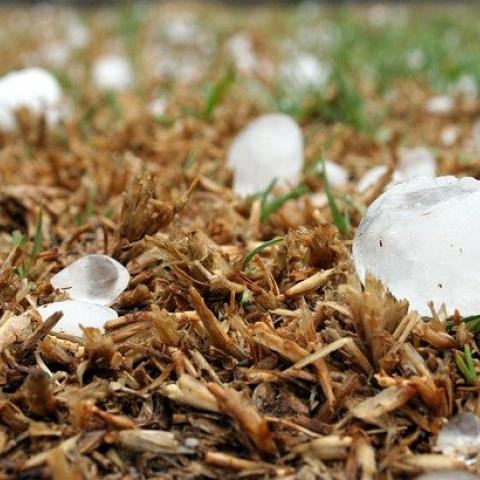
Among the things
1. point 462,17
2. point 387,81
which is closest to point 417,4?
point 462,17

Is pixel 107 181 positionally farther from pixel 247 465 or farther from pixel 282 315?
pixel 247 465

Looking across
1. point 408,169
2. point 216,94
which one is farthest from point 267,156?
point 216,94

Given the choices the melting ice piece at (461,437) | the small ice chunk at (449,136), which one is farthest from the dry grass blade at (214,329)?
the small ice chunk at (449,136)

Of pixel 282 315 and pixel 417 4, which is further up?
pixel 282 315

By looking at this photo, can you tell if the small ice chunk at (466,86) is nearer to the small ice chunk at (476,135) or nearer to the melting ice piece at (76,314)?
Answer: the small ice chunk at (476,135)

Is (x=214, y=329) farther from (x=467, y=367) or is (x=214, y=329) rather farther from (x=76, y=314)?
(x=467, y=367)

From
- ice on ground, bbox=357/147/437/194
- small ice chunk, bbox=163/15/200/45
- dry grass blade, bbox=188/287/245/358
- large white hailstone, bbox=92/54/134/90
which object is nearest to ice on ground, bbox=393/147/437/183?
ice on ground, bbox=357/147/437/194
